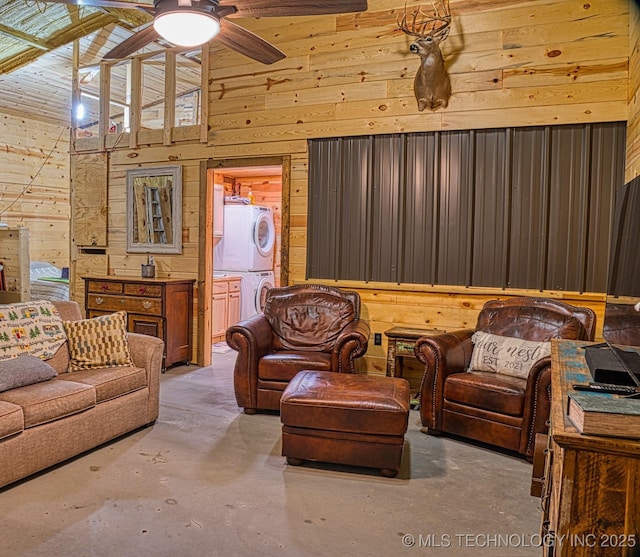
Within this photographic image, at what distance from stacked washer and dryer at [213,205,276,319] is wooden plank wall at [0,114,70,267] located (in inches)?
146

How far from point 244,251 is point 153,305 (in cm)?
191

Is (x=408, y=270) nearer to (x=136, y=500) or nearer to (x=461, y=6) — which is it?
(x=461, y=6)

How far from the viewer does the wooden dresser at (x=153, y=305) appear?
16.1 ft

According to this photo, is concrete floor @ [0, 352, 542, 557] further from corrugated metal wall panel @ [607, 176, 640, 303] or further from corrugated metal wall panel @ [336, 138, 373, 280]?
corrugated metal wall panel @ [336, 138, 373, 280]

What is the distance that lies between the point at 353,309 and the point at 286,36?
105 inches

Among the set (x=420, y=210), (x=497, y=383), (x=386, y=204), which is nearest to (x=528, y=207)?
(x=420, y=210)

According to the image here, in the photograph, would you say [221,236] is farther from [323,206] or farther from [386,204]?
[386,204]

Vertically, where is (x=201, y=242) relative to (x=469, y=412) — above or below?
above

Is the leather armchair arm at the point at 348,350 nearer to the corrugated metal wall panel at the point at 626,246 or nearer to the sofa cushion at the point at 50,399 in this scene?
the sofa cushion at the point at 50,399

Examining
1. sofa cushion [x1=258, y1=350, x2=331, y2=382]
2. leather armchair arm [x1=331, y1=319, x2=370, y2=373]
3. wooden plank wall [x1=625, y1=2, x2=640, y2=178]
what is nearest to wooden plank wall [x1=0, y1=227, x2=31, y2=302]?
sofa cushion [x1=258, y1=350, x2=331, y2=382]

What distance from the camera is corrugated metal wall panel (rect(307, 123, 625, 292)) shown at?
3.82 metres

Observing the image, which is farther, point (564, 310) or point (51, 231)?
point (51, 231)

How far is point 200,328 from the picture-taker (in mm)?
5266

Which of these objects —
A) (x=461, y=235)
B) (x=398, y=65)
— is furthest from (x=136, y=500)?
(x=398, y=65)
